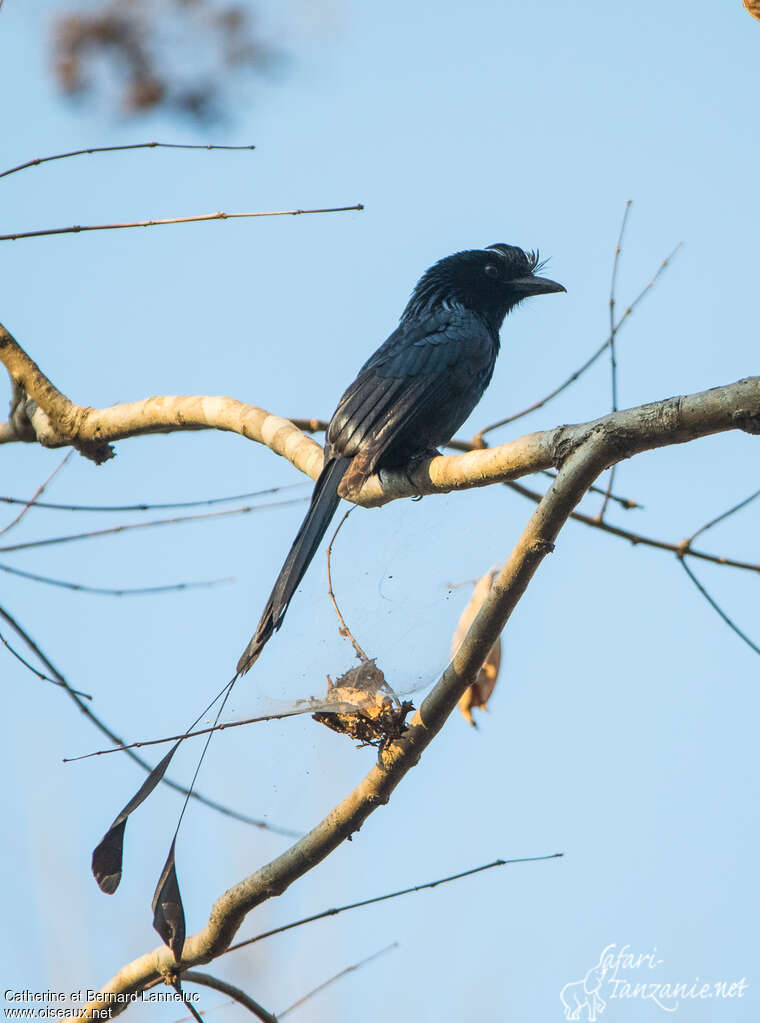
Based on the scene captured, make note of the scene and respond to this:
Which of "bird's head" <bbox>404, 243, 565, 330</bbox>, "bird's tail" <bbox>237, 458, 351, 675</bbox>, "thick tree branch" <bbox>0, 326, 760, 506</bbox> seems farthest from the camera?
"bird's head" <bbox>404, 243, 565, 330</bbox>

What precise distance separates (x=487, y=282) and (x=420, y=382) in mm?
1462

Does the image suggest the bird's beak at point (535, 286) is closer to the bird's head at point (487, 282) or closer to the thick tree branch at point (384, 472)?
the bird's head at point (487, 282)

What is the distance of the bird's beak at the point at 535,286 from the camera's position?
5676mm

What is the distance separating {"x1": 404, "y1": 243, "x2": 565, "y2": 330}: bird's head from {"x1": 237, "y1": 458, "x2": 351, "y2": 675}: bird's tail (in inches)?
72.3

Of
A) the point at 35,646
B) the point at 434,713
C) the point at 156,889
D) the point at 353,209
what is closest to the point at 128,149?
the point at 353,209

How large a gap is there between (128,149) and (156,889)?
7.10ft

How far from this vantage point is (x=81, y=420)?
429 centimetres

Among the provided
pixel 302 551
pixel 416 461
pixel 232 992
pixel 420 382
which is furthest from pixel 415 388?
pixel 232 992

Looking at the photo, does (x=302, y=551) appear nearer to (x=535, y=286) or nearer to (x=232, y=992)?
(x=232, y=992)

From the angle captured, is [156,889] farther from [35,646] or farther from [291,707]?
[35,646]

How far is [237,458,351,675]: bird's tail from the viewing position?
3.28 metres

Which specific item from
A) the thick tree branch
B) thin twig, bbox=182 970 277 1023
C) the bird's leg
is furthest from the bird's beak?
thin twig, bbox=182 970 277 1023

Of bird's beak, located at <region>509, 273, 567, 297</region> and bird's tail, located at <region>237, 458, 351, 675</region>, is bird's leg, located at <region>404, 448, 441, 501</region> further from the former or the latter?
bird's beak, located at <region>509, 273, 567, 297</region>

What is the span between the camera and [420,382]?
175 inches
